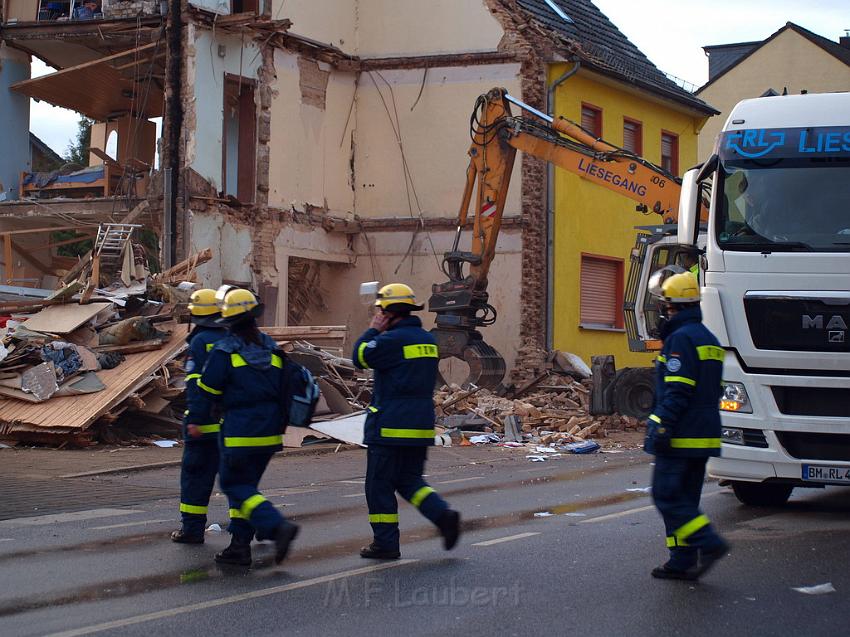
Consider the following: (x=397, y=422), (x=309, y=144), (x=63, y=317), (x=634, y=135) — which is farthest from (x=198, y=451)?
(x=634, y=135)

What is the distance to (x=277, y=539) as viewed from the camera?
7.43 meters

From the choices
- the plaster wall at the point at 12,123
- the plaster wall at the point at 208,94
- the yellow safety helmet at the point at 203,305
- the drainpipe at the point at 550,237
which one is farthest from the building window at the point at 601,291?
the yellow safety helmet at the point at 203,305

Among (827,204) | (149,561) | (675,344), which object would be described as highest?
(827,204)

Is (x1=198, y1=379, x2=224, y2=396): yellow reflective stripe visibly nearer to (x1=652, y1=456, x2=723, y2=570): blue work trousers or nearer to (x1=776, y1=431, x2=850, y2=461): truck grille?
(x1=652, y1=456, x2=723, y2=570): blue work trousers

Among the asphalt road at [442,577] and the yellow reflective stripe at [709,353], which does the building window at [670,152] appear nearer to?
the asphalt road at [442,577]

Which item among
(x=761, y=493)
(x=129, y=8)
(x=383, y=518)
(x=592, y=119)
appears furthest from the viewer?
(x=592, y=119)

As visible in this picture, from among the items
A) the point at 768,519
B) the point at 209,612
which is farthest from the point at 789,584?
the point at 209,612

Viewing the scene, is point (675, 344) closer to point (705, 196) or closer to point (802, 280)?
point (802, 280)

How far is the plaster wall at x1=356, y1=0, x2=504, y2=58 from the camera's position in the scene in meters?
27.2

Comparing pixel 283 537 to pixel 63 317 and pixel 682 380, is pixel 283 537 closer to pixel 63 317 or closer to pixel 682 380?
pixel 682 380

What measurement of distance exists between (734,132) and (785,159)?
0.52m

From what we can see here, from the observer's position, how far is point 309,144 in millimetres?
26750

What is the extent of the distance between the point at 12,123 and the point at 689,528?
74.0 ft

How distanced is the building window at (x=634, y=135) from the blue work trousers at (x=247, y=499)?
23.5 m
